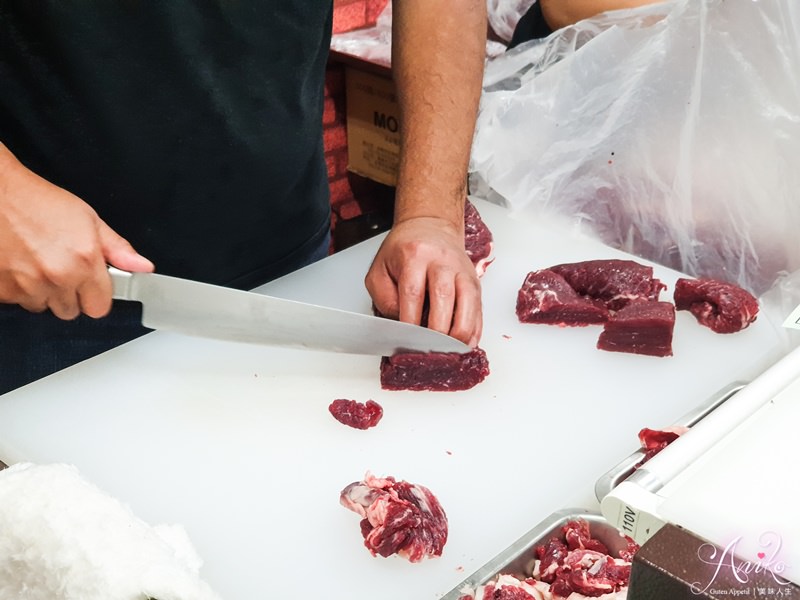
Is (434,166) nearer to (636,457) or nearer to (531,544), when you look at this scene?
(636,457)

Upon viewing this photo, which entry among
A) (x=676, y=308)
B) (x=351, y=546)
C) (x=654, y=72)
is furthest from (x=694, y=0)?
(x=351, y=546)

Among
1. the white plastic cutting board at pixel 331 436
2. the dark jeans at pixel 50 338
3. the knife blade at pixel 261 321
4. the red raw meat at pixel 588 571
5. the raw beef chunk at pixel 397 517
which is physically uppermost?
the knife blade at pixel 261 321

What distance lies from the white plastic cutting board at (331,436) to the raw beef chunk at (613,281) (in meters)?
0.11

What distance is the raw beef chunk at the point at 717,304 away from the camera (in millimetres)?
1925

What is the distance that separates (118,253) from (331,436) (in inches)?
20.2

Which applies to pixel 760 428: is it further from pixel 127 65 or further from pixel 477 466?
pixel 127 65

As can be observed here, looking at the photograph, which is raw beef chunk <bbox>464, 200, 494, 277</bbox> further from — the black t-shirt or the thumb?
the thumb

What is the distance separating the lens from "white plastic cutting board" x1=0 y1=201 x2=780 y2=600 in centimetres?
139

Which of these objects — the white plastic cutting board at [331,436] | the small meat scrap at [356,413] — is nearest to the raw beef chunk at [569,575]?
the white plastic cutting board at [331,436]

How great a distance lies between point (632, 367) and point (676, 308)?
0.28 metres

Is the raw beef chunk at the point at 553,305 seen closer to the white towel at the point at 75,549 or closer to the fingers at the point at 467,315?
the fingers at the point at 467,315

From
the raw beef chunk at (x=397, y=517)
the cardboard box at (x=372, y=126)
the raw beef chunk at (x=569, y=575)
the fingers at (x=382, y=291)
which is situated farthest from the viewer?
the cardboard box at (x=372, y=126)

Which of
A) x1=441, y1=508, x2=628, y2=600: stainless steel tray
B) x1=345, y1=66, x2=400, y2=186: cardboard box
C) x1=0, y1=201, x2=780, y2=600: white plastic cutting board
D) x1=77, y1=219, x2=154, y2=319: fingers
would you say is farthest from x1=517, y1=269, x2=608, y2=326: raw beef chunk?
x1=345, y1=66, x2=400, y2=186: cardboard box

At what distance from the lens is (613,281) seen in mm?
2023
